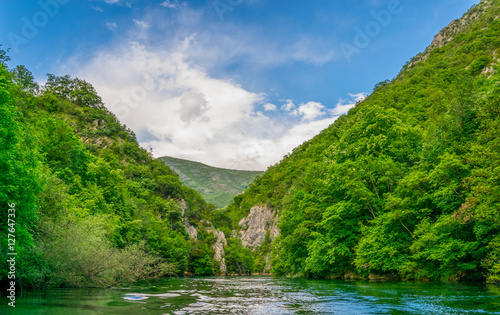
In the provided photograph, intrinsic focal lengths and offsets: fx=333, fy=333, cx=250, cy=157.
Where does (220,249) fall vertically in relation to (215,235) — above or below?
below

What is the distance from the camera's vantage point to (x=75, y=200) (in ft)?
114

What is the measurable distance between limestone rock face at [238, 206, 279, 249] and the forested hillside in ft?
92.2

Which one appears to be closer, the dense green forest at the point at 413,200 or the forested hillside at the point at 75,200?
the forested hillside at the point at 75,200

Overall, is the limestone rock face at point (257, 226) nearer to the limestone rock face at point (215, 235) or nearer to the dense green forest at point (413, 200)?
the limestone rock face at point (215, 235)

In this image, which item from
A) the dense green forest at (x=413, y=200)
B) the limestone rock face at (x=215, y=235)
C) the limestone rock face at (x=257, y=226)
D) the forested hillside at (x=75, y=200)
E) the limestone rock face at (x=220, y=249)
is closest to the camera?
the forested hillside at (x=75, y=200)

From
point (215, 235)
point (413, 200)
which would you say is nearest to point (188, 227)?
→ point (215, 235)

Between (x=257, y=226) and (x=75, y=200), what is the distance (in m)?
109

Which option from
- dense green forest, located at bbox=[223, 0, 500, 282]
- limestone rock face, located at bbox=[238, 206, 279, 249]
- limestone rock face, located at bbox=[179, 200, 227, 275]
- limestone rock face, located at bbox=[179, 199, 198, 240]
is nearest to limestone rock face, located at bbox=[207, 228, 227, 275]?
limestone rock face, located at bbox=[179, 200, 227, 275]

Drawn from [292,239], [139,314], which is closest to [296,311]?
[139,314]

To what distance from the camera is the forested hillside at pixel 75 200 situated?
16.9m

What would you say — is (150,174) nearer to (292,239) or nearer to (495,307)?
(292,239)

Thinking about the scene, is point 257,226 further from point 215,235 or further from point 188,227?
point 188,227

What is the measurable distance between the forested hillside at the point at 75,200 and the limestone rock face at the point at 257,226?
92.2 feet

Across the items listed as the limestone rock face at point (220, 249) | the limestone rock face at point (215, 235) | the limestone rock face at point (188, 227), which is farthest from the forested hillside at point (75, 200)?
the limestone rock face at point (220, 249)
